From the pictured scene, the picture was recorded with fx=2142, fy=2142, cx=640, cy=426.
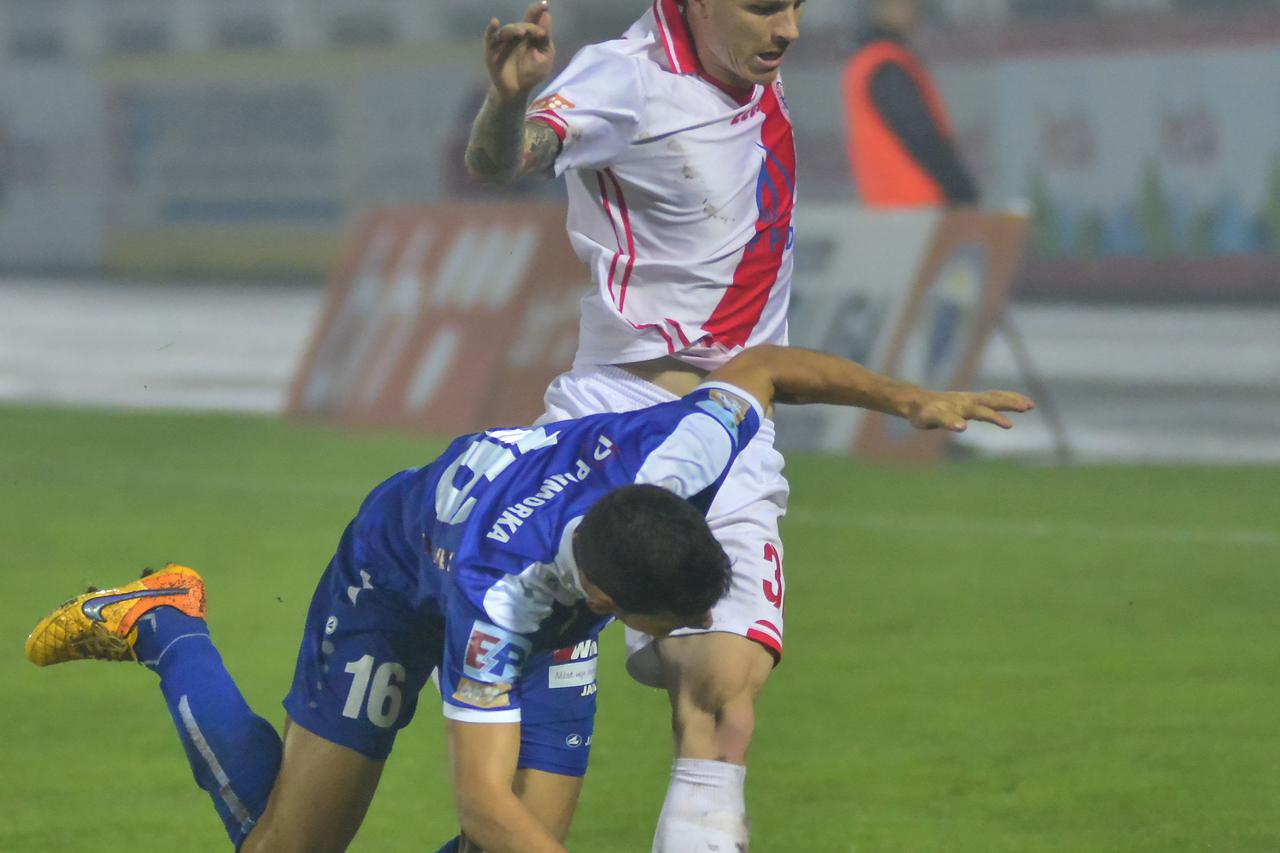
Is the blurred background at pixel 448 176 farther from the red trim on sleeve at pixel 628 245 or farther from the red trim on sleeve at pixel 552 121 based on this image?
the red trim on sleeve at pixel 552 121

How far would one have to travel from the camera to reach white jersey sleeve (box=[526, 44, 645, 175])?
4.80 metres

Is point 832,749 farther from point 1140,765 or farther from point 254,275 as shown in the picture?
point 254,275

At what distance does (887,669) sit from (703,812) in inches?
127

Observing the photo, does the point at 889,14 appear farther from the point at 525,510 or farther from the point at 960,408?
the point at 525,510

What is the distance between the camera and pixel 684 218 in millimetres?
5004

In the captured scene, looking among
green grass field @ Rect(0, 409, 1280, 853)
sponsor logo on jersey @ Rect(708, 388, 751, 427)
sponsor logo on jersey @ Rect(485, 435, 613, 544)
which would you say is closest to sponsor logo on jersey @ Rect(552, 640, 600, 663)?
sponsor logo on jersey @ Rect(485, 435, 613, 544)

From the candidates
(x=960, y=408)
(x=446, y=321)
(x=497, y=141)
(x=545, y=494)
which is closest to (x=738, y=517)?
(x=960, y=408)

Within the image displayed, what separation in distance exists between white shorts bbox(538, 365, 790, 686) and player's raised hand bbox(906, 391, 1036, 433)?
0.57m

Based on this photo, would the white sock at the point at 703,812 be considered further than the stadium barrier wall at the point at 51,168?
No

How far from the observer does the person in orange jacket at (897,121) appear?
12.8 m

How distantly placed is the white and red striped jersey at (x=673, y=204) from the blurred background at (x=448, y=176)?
7561mm

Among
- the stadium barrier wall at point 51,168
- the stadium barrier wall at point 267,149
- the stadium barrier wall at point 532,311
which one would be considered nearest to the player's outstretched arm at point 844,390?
the stadium barrier wall at point 532,311

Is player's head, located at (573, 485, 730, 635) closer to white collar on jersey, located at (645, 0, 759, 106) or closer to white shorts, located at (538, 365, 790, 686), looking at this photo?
white shorts, located at (538, 365, 790, 686)

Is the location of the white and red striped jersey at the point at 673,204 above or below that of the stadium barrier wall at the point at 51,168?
above
